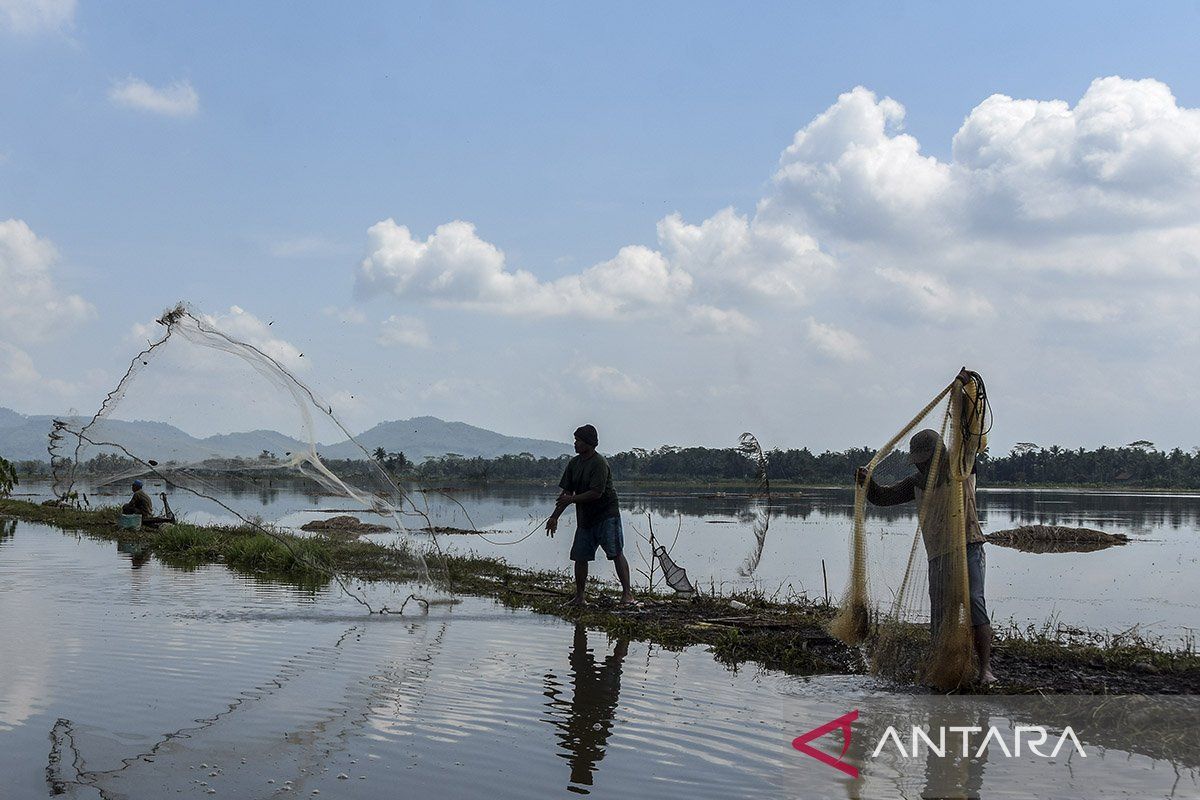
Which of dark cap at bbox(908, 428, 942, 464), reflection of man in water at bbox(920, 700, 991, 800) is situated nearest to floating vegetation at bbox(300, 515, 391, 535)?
dark cap at bbox(908, 428, 942, 464)

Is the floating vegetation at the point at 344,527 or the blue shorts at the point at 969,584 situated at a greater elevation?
the blue shorts at the point at 969,584

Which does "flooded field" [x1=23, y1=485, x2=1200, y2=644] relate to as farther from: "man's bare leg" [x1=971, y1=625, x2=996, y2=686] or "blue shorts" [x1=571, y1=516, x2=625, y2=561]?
"blue shorts" [x1=571, y1=516, x2=625, y2=561]

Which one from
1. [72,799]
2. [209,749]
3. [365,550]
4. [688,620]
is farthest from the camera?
[365,550]

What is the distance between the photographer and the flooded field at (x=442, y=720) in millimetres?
4461

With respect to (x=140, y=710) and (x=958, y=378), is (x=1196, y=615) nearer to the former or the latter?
(x=958, y=378)

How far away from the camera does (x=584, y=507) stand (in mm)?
9742

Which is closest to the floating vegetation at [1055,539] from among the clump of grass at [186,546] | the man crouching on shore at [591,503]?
the man crouching on shore at [591,503]

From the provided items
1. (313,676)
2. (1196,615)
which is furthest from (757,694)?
(1196,615)

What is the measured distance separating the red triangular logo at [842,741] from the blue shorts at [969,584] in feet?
3.17

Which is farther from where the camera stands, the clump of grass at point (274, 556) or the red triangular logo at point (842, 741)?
the clump of grass at point (274, 556)

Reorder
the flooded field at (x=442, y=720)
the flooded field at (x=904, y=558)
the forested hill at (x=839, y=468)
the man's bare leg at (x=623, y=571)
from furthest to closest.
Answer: the forested hill at (x=839, y=468), the flooded field at (x=904, y=558), the man's bare leg at (x=623, y=571), the flooded field at (x=442, y=720)

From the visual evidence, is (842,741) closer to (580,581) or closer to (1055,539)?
(580,581)

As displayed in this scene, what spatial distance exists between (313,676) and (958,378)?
486 centimetres

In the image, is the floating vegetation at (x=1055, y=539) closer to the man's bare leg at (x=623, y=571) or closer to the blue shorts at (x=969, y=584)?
the man's bare leg at (x=623, y=571)
